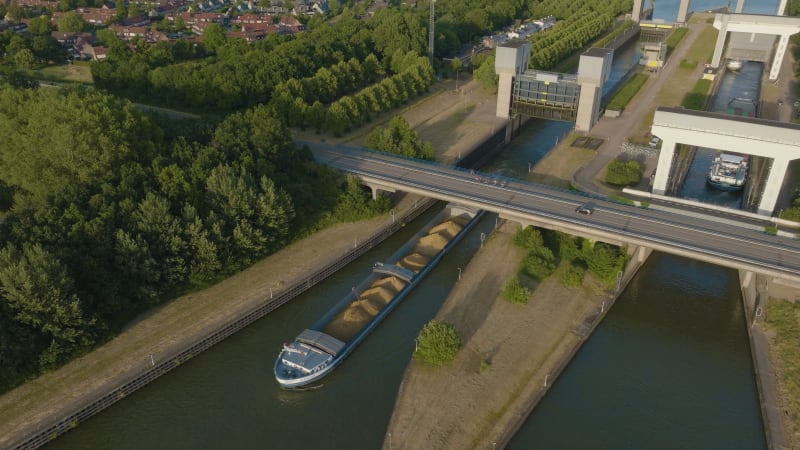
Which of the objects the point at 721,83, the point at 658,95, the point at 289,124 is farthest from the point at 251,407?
the point at 721,83

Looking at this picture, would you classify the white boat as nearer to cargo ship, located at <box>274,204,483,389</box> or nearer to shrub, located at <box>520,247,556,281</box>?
cargo ship, located at <box>274,204,483,389</box>

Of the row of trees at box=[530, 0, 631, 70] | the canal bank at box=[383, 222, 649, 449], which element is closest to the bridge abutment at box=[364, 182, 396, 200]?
the canal bank at box=[383, 222, 649, 449]

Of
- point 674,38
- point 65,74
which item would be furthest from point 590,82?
point 65,74

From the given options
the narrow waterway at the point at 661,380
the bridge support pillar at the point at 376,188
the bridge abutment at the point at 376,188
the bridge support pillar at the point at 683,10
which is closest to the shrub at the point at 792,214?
the narrow waterway at the point at 661,380

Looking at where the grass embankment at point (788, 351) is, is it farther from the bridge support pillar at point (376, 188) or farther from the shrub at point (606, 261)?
the bridge support pillar at point (376, 188)

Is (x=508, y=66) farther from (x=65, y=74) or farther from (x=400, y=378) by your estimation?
(x=65, y=74)
